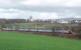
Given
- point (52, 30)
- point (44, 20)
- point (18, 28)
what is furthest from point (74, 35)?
point (44, 20)

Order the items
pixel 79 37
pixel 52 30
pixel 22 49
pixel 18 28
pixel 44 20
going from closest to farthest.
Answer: pixel 22 49
pixel 79 37
pixel 52 30
pixel 18 28
pixel 44 20

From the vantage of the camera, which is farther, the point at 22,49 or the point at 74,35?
the point at 74,35

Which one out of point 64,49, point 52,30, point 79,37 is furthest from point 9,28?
point 64,49

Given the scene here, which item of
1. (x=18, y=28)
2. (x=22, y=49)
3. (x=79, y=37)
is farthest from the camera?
(x=18, y=28)

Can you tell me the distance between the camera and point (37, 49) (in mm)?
18344

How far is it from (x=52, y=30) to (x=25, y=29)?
6749 mm

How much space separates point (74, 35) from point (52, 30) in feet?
18.6

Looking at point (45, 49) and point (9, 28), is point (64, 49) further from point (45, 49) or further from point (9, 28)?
point (9, 28)

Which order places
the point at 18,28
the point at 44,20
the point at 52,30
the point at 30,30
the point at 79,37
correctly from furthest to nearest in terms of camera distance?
1. the point at 44,20
2. the point at 18,28
3. the point at 30,30
4. the point at 52,30
5. the point at 79,37

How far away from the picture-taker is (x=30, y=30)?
43969 millimetres

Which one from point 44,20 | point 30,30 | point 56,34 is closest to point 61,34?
point 56,34

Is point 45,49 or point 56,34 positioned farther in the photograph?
point 56,34

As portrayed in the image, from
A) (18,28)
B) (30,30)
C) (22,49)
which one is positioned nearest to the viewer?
(22,49)

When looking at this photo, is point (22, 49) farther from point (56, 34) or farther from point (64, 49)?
point (56, 34)
